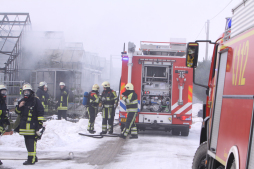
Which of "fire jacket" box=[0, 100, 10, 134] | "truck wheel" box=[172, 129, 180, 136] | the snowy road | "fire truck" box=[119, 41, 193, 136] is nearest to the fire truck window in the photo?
"fire truck" box=[119, 41, 193, 136]

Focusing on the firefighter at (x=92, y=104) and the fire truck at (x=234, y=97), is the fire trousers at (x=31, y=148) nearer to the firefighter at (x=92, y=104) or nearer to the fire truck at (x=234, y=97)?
the fire truck at (x=234, y=97)

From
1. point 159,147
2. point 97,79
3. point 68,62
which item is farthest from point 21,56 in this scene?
point 159,147

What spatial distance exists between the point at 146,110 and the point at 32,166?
5.62 m

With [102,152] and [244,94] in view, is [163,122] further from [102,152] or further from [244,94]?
[244,94]

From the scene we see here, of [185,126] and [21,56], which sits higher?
[21,56]

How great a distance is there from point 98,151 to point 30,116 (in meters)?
2.32

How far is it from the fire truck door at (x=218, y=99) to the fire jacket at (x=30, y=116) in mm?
3902

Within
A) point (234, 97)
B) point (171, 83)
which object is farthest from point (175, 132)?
point (234, 97)

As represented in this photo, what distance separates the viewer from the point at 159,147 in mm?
8547

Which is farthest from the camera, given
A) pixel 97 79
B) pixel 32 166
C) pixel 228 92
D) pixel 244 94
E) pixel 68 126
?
pixel 97 79

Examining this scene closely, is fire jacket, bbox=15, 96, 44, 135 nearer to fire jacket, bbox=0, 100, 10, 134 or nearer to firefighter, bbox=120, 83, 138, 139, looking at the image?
fire jacket, bbox=0, 100, 10, 134

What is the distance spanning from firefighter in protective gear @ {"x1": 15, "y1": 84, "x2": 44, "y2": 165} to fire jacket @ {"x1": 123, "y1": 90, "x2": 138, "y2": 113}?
3910mm

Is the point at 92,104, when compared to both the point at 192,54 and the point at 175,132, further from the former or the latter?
the point at 192,54

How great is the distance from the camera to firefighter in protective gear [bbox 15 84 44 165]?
→ 640 cm
